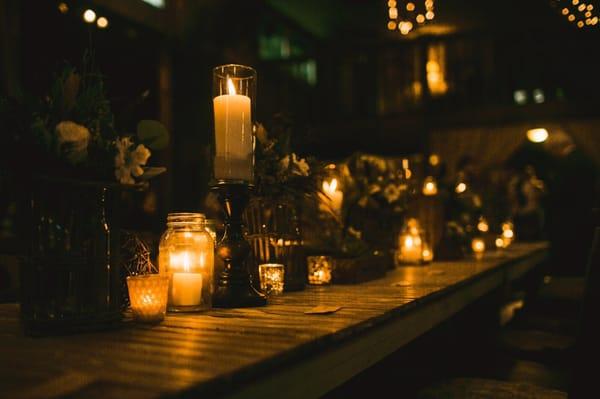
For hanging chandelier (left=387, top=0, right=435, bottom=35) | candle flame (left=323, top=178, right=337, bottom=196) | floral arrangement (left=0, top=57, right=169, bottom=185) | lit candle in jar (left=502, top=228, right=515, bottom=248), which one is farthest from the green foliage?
hanging chandelier (left=387, top=0, right=435, bottom=35)

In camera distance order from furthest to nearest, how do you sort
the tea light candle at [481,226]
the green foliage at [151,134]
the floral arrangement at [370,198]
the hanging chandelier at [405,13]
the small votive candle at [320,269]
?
the hanging chandelier at [405,13], the tea light candle at [481,226], the floral arrangement at [370,198], the small votive candle at [320,269], the green foliage at [151,134]

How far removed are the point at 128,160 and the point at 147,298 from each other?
286mm

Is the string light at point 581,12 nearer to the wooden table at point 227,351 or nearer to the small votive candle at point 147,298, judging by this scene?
the wooden table at point 227,351

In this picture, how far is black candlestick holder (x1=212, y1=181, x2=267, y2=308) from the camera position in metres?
1.46

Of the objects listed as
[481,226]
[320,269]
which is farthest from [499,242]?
[320,269]

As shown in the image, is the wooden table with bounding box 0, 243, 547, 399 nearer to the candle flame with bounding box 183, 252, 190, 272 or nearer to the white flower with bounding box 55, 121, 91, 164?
the candle flame with bounding box 183, 252, 190, 272

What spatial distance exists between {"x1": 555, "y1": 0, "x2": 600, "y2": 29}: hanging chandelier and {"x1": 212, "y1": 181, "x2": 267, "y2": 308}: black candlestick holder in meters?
3.52

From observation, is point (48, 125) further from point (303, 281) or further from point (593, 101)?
point (593, 101)

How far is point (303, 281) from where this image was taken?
6.03 ft

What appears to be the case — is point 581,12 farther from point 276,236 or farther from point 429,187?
point 276,236

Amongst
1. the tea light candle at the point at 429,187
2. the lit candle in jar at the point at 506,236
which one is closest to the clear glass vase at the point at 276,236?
the tea light candle at the point at 429,187

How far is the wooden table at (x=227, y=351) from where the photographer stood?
77cm

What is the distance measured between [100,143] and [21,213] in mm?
210

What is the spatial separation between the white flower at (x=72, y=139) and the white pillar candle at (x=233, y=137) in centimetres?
36
